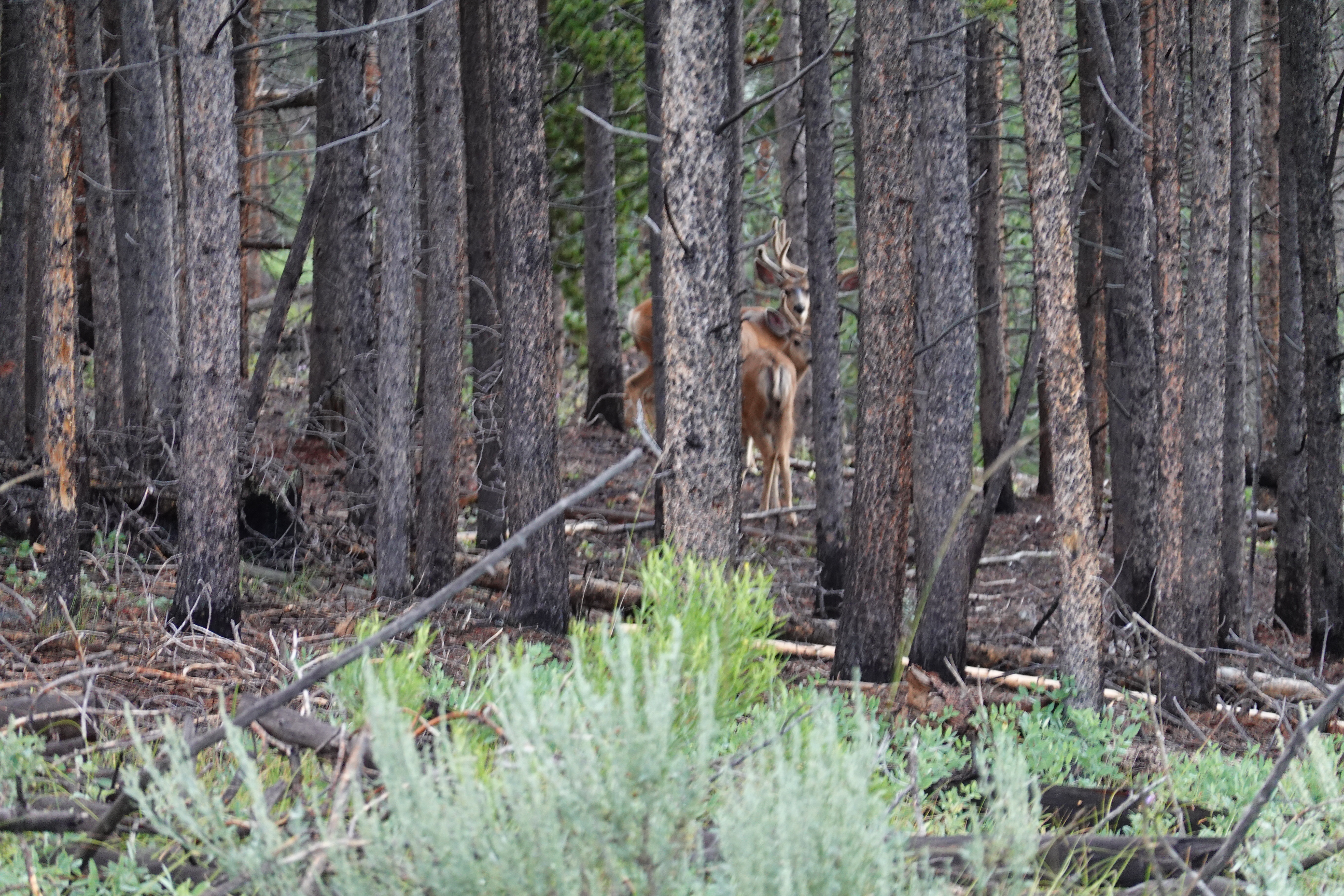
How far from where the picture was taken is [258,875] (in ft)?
7.38

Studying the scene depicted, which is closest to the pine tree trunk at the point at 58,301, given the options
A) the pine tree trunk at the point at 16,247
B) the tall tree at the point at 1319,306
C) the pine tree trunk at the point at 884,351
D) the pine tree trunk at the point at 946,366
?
the pine tree trunk at the point at 16,247

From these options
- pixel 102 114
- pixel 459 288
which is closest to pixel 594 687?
pixel 459 288

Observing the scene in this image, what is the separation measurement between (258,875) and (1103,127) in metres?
7.74

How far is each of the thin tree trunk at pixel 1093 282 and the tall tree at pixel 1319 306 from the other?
1494 mm

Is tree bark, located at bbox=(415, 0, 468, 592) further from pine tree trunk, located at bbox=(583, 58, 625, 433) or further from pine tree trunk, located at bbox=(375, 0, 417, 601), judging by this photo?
pine tree trunk, located at bbox=(583, 58, 625, 433)

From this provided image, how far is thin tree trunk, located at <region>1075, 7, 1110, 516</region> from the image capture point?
9961 mm

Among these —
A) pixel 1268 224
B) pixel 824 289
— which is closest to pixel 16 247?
pixel 824 289

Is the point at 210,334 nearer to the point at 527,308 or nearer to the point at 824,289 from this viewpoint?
the point at 527,308

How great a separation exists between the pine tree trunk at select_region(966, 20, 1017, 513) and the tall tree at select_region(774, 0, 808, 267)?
93.6 inches

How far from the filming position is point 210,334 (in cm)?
620

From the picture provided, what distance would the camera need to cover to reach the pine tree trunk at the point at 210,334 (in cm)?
606

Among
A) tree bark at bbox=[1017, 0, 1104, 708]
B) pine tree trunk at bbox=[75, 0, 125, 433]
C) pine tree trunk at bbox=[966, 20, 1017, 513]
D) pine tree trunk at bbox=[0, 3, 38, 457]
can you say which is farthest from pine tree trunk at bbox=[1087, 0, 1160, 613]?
pine tree trunk at bbox=[0, 3, 38, 457]

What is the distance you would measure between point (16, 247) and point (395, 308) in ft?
14.0

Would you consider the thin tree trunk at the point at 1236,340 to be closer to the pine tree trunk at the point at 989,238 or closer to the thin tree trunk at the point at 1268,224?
the pine tree trunk at the point at 989,238
